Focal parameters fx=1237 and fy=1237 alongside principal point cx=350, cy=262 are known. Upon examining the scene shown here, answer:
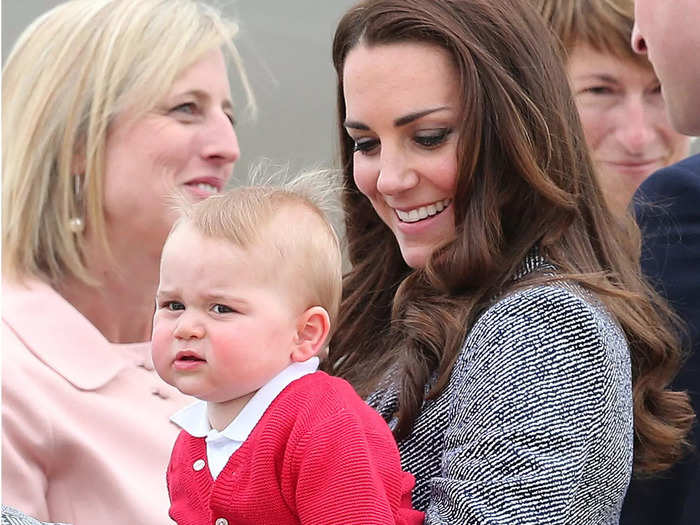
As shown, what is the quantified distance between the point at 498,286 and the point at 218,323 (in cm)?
50

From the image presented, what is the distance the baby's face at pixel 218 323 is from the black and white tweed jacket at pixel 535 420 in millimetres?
291

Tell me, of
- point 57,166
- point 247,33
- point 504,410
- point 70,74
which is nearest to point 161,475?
point 57,166

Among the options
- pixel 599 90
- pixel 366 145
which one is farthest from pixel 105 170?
pixel 599 90

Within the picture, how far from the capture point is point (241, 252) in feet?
5.91

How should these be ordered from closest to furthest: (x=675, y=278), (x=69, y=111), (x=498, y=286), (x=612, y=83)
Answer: (x=498, y=286), (x=675, y=278), (x=69, y=111), (x=612, y=83)

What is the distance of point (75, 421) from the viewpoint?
277 cm

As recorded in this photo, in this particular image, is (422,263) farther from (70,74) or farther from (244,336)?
(70,74)

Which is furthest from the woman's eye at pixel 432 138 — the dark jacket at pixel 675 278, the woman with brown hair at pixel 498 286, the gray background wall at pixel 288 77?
the gray background wall at pixel 288 77

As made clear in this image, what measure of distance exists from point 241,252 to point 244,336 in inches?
4.9

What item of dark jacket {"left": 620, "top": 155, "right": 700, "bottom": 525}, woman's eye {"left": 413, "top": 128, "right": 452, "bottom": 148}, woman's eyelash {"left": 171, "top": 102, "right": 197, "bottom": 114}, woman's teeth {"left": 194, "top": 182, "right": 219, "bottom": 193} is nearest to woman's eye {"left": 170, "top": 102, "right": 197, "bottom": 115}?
woman's eyelash {"left": 171, "top": 102, "right": 197, "bottom": 114}

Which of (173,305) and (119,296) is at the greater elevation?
(173,305)

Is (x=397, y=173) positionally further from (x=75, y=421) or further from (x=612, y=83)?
(x=612, y=83)

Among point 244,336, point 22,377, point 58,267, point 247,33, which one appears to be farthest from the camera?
point 247,33

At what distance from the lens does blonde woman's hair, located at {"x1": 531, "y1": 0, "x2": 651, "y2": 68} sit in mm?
3385
